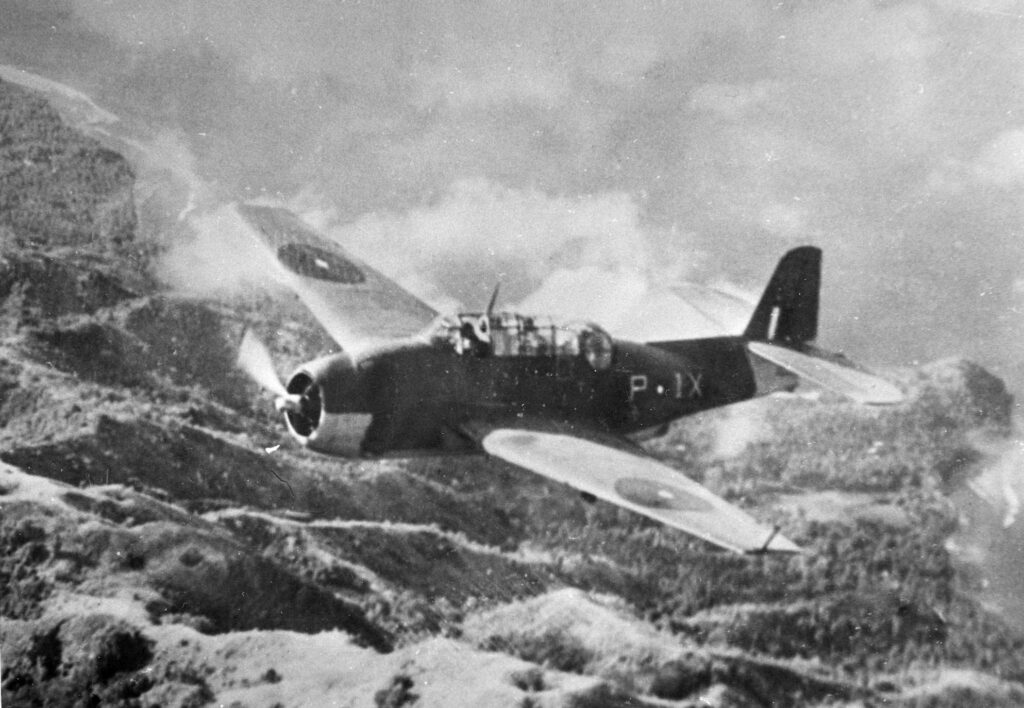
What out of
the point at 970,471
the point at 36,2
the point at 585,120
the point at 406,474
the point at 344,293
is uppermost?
the point at 36,2

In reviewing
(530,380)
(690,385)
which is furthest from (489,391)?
(690,385)

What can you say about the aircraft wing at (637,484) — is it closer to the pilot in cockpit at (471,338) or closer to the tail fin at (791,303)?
the pilot in cockpit at (471,338)

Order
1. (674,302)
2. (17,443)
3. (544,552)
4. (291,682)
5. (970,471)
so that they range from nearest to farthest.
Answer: (291,682), (17,443), (544,552), (970,471), (674,302)

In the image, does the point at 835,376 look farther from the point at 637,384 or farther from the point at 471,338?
the point at 471,338

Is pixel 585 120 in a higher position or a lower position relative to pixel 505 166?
higher

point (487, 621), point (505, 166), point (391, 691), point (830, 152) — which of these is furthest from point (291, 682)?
point (830, 152)

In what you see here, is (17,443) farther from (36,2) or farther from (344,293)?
(36,2)
